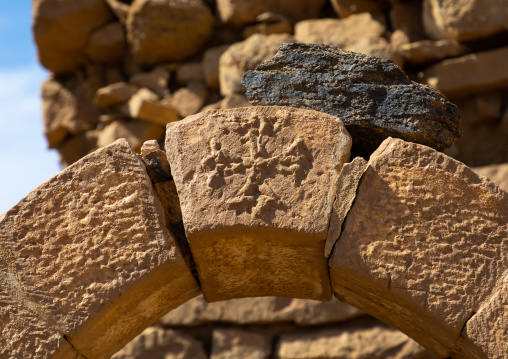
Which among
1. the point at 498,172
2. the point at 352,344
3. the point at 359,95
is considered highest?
the point at 359,95

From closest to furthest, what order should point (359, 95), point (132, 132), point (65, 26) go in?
1. point (359, 95)
2. point (132, 132)
3. point (65, 26)

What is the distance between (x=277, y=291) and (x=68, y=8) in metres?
2.95

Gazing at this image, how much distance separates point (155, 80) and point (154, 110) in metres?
0.30

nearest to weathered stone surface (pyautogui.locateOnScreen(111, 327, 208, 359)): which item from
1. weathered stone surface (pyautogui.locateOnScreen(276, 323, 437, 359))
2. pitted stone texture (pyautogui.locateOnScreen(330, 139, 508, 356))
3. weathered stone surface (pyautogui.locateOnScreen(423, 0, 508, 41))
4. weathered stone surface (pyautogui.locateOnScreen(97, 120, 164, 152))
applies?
weathered stone surface (pyautogui.locateOnScreen(276, 323, 437, 359))

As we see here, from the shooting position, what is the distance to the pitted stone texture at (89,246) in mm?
2152

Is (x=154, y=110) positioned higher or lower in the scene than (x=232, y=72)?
lower

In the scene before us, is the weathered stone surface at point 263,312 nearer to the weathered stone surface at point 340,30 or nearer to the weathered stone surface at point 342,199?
the weathered stone surface at point 340,30

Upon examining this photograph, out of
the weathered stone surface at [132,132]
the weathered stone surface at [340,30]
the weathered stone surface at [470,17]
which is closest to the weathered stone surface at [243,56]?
the weathered stone surface at [340,30]

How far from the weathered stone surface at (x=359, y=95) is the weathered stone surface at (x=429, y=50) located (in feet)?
5.00

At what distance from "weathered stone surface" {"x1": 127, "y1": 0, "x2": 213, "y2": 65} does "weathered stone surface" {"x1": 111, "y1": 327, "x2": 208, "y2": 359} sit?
1.90 metres

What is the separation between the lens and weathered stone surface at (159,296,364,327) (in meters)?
4.02

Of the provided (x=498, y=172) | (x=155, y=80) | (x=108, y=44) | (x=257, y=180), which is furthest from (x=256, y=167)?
(x=108, y=44)

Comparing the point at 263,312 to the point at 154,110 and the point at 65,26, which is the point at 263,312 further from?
the point at 65,26

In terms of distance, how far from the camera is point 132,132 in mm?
4473
